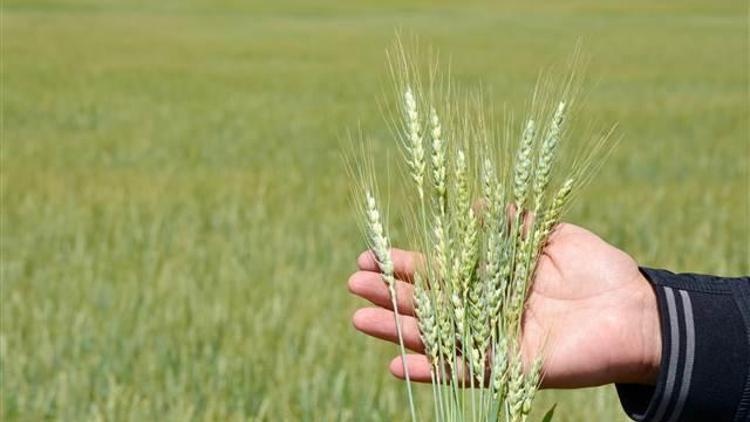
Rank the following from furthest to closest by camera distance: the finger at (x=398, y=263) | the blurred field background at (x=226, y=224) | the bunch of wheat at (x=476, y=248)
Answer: the blurred field background at (x=226, y=224) < the finger at (x=398, y=263) < the bunch of wheat at (x=476, y=248)

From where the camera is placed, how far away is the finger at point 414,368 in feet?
6.44

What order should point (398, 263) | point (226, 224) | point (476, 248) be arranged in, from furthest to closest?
point (226, 224), point (398, 263), point (476, 248)

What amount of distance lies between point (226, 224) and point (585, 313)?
4.27 metres

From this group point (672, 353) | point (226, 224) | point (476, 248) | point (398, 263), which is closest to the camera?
point (476, 248)

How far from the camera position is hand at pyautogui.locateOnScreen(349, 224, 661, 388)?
2.05m

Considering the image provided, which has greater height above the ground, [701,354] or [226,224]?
[701,354]

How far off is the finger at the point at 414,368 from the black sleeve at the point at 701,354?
0.38 meters

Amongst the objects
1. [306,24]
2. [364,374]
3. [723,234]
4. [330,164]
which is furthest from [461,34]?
[364,374]

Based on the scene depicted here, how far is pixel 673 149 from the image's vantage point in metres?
10.4

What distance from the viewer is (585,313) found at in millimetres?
2090

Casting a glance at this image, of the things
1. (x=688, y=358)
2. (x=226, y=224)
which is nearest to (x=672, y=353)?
(x=688, y=358)

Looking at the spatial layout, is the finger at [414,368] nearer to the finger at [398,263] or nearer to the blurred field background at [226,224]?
the finger at [398,263]

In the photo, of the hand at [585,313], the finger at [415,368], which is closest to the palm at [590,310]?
the hand at [585,313]

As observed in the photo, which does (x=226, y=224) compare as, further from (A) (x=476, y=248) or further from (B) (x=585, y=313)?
(A) (x=476, y=248)
